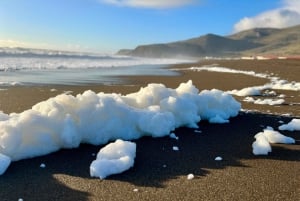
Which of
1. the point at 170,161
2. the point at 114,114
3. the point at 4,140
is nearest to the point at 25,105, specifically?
the point at 114,114

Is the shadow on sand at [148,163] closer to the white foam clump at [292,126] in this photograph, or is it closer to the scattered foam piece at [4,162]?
the scattered foam piece at [4,162]

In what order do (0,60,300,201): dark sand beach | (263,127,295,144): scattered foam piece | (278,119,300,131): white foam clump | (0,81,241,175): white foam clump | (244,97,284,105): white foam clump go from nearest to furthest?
(0,60,300,201): dark sand beach, (0,81,241,175): white foam clump, (263,127,295,144): scattered foam piece, (278,119,300,131): white foam clump, (244,97,284,105): white foam clump

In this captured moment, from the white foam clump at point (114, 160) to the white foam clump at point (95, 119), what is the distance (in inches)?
34.0

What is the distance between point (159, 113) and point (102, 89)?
814 centimetres

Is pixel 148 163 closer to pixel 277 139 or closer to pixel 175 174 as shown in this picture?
pixel 175 174

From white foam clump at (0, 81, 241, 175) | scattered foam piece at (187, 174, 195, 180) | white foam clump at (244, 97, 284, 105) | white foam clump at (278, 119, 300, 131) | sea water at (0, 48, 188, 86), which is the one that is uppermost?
white foam clump at (0, 81, 241, 175)

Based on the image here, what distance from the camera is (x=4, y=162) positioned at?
4629mm

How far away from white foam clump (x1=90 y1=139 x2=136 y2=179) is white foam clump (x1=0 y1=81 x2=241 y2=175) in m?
0.86

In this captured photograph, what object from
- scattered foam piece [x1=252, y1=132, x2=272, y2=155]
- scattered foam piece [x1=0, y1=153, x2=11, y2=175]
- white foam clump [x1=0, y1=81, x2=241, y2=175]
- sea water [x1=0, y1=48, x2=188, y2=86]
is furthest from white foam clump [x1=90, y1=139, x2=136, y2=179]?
sea water [x1=0, y1=48, x2=188, y2=86]

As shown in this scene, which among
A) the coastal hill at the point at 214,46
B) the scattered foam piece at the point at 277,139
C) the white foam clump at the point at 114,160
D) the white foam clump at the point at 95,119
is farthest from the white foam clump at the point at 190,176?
the coastal hill at the point at 214,46

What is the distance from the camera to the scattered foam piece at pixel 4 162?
457 cm

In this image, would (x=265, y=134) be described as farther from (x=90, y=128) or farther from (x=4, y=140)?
(x=4, y=140)

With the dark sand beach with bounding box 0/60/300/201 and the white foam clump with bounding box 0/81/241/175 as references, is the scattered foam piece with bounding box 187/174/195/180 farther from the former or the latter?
the white foam clump with bounding box 0/81/241/175

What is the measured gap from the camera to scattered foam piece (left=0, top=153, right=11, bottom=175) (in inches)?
180
